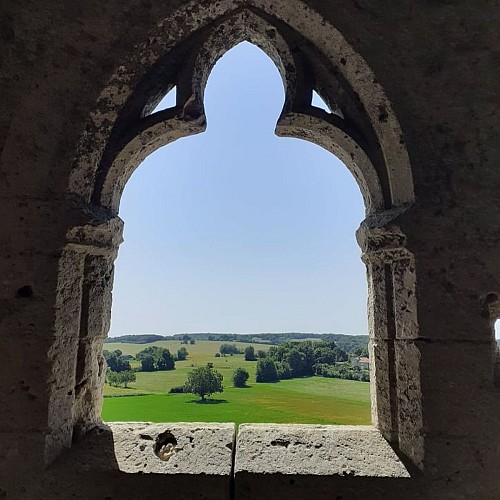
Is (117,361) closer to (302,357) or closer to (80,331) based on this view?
(80,331)

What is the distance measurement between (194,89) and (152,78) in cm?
28

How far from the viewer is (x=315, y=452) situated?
7.09ft

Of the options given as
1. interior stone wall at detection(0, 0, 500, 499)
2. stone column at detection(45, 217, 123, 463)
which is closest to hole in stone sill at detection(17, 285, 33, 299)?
interior stone wall at detection(0, 0, 500, 499)

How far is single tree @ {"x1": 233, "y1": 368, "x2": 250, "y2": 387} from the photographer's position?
2615 millimetres

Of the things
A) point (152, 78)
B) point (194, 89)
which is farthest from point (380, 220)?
point (152, 78)

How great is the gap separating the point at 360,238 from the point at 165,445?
5.15ft

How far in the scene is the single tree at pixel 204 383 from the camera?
2.55m

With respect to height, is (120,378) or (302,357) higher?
(302,357)

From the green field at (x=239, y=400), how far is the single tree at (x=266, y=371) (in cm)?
3

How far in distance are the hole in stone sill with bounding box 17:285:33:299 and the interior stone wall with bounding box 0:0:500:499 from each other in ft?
0.08

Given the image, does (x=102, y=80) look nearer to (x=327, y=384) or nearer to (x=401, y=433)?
(x=327, y=384)

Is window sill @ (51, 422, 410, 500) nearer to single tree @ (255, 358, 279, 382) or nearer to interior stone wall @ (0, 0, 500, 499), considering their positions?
interior stone wall @ (0, 0, 500, 499)

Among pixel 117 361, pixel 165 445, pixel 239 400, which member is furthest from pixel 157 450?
pixel 117 361

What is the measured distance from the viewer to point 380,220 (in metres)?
2.30
